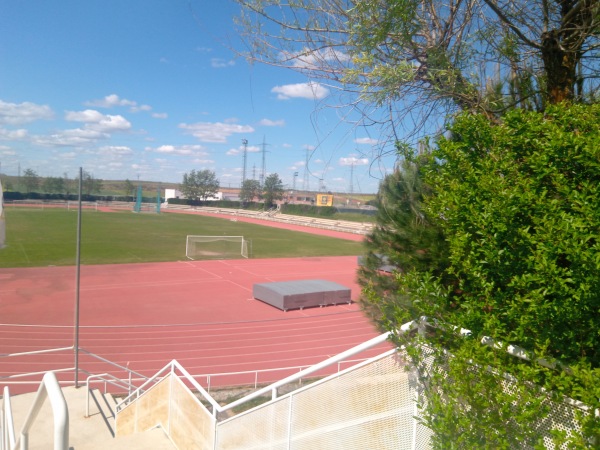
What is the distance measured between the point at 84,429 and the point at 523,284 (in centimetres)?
913

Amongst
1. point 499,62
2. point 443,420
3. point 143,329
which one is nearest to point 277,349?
point 143,329

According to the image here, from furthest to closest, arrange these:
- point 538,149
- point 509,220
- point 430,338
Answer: point 430,338 → point 538,149 → point 509,220

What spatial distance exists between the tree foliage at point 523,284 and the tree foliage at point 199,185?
128 metres


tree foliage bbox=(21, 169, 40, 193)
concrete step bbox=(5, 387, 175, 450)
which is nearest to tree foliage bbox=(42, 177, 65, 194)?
tree foliage bbox=(21, 169, 40, 193)

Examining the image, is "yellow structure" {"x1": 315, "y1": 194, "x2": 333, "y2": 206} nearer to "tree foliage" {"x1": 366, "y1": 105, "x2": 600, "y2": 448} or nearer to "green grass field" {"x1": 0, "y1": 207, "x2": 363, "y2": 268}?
"green grass field" {"x1": 0, "y1": 207, "x2": 363, "y2": 268}

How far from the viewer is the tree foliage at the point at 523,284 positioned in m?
2.39

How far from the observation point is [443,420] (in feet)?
9.09

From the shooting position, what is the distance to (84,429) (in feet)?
30.0

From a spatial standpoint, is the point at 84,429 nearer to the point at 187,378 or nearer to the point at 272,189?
the point at 187,378

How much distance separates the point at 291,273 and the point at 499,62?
3000 cm

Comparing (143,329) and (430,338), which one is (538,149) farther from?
(143,329)

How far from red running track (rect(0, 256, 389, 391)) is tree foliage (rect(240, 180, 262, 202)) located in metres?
94.6

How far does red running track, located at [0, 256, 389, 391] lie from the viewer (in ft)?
50.9

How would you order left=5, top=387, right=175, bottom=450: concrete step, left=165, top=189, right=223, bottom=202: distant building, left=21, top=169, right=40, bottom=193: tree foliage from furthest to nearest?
left=165, top=189, right=223, bottom=202: distant building < left=21, top=169, right=40, bottom=193: tree foliage < left=5, top=387, right=175, bottom=450: concrete step
